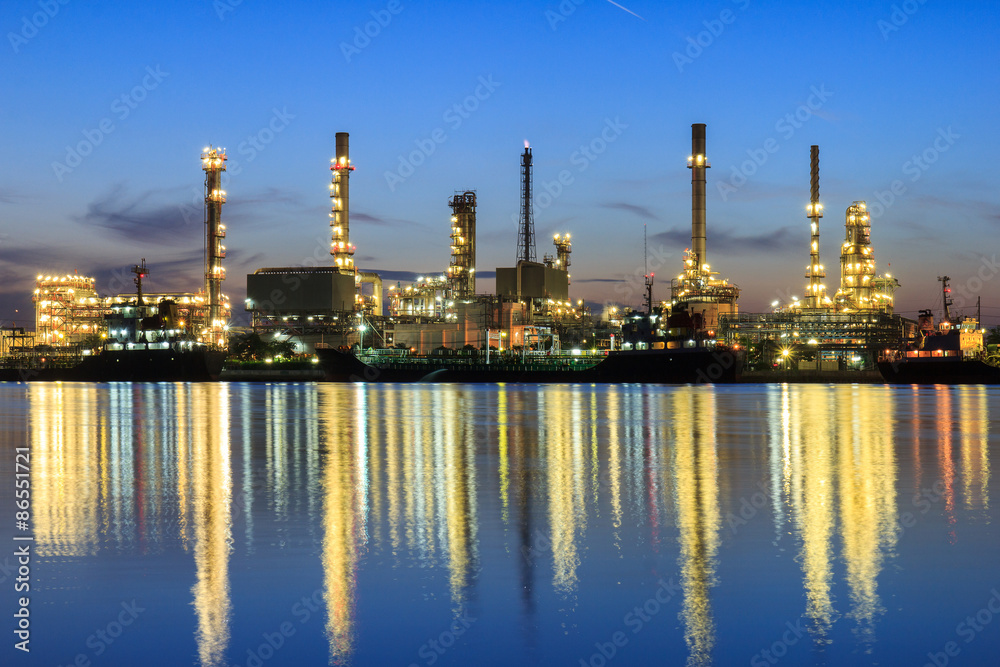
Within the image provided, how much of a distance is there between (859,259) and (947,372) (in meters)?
56.3

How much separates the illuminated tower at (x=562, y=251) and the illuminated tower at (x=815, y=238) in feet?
147

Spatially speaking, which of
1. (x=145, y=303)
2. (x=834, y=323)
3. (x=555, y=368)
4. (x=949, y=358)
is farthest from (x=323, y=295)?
(x=949, y=358)

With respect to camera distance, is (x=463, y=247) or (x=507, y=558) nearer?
(x=507, y=558)

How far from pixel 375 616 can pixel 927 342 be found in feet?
337

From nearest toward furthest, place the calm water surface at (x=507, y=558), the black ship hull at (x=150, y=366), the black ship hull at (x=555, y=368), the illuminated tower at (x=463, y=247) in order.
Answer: the calm water surface at (x=507, y=558), the black ship hull at (x=555, y=368), the black ship hull at (x=150, y=366), the illuminated tower at (x=463, y=247)

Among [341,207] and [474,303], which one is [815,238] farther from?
[341,207]

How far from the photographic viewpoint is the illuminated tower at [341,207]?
15488 cm

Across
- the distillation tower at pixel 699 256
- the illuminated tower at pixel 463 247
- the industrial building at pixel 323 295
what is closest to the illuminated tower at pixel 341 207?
the industrial building at pixel 323 295

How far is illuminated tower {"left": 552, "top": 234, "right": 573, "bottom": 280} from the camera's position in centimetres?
17212

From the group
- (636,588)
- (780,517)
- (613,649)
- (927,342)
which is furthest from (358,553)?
(927,342)

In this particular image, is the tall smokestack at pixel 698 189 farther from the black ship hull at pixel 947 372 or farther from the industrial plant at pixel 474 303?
the black ship hull at pixel 947 372

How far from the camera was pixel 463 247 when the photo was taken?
154 metres

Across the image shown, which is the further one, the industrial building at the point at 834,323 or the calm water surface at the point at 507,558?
the industrial building at the point at 834,323

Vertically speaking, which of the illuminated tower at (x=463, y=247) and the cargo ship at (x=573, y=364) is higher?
the illuminated tower at (x=463, y=247)
